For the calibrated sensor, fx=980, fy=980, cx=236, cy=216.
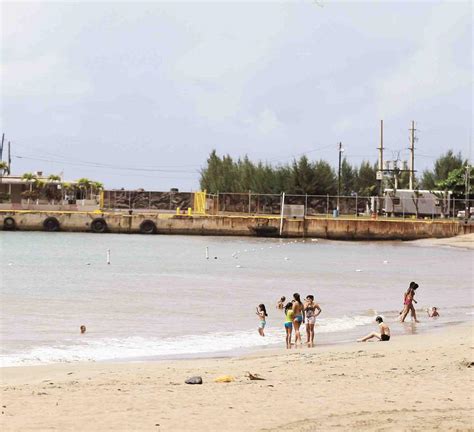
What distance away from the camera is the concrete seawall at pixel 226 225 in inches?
2891

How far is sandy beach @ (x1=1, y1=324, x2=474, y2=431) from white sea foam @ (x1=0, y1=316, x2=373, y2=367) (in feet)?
5.67

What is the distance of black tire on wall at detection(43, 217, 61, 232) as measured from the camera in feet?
258

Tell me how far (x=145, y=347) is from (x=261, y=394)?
27.3ft

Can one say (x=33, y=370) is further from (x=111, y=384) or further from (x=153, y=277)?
(x=153, y=277)

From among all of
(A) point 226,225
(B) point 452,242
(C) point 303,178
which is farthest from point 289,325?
(C) point 303,178

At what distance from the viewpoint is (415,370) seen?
13062mm

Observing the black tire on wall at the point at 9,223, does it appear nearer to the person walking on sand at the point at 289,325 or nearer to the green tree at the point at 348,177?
the green tree at the point at 348,177

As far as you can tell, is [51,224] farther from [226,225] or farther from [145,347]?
[145,347]

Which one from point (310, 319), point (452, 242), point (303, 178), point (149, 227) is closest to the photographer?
point (310, 319)

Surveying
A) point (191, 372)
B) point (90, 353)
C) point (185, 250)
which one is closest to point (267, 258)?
point (185, 250)

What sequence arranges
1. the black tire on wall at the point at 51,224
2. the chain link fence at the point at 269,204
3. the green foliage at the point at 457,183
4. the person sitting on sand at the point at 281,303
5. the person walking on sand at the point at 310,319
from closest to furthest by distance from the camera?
1. the person walking on sand at the point at 310,319
2. the person sitting on sand at the point at 281,303
3. the black tire on wall at the point at 51,224
4. the chain link fence at the point at 269,204
5. the green foliage at the point at 457,183

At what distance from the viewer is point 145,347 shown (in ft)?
63.2

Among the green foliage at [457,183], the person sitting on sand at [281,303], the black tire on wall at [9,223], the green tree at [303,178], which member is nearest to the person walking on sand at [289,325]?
the person sitting on sand at [281,303]

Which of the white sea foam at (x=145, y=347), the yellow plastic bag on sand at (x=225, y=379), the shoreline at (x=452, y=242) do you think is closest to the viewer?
the yellow plastic bag on sand at (x=225, y=379)
